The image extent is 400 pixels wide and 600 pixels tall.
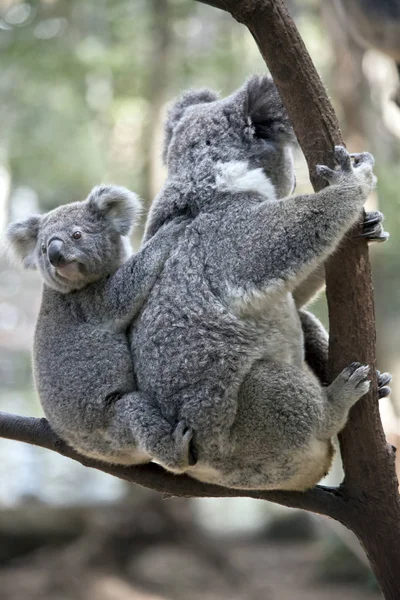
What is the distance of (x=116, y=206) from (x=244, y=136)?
616mm

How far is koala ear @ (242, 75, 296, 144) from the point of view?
2992mm

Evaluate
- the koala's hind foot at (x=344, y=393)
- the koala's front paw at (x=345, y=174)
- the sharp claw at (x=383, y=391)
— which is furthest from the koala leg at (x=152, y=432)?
the koala's front paw at (x=345, y=174)

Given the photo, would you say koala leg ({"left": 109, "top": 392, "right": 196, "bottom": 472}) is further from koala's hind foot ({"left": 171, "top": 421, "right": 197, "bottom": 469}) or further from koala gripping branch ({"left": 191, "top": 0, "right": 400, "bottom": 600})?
koala gripping branch ({"left": 191, "top": 0, "right": 400, "bottom": 600})

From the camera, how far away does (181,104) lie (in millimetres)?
3398

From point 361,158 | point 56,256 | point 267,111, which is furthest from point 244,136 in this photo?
point 56,256

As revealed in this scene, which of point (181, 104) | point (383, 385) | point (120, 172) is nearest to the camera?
point (383, 385)

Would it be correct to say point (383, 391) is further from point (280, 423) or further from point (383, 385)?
point (280, 423)

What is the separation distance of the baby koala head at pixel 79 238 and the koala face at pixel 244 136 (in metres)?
0.29

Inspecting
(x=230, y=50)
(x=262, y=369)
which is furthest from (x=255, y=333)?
(x=230, y=50)

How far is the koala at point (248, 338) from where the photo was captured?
2.51 meters

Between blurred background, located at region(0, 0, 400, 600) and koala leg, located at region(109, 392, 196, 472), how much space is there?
17.4ft

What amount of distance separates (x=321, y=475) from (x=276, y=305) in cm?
69

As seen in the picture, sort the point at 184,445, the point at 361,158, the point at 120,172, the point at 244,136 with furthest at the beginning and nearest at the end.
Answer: the point at 120,172 < the point at 244,136 < the point at 361,158 < the point at 184,445

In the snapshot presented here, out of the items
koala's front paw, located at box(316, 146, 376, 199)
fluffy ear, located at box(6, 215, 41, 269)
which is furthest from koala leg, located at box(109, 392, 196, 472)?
koala's front paw, located at box(316, 146, 376, 199)
